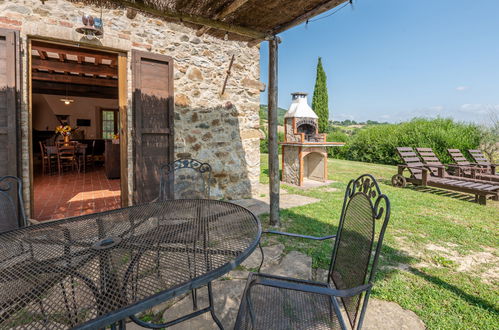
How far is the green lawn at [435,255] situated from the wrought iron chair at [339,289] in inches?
33.6

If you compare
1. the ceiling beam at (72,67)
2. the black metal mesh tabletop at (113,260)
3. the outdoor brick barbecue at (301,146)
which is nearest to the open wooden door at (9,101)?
the black metal mesh tabletop at (113,260)

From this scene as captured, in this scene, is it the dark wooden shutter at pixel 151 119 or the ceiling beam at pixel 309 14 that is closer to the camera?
the ceiling beam at pixel 309 14

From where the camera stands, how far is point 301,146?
6.07 meters

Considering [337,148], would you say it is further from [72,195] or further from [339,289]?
[339,289]

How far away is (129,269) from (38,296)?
0.31m

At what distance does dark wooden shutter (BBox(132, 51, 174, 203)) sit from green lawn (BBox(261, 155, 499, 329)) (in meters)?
1.72

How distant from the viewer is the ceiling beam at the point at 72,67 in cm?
612

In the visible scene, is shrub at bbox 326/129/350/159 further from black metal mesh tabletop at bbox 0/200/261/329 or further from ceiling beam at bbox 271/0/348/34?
black metal mesh tabletop at bbox 0/200/261/329

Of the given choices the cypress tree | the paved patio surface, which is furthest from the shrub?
the paved patio surface

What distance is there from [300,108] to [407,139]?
6194 mm

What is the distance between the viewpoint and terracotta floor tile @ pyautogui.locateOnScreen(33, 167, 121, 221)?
12.0 feet

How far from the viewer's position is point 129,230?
1449 mm

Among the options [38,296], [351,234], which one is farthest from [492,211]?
[38,296]

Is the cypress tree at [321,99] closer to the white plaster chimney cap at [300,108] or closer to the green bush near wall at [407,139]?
the green bush near wall at [407,139]
